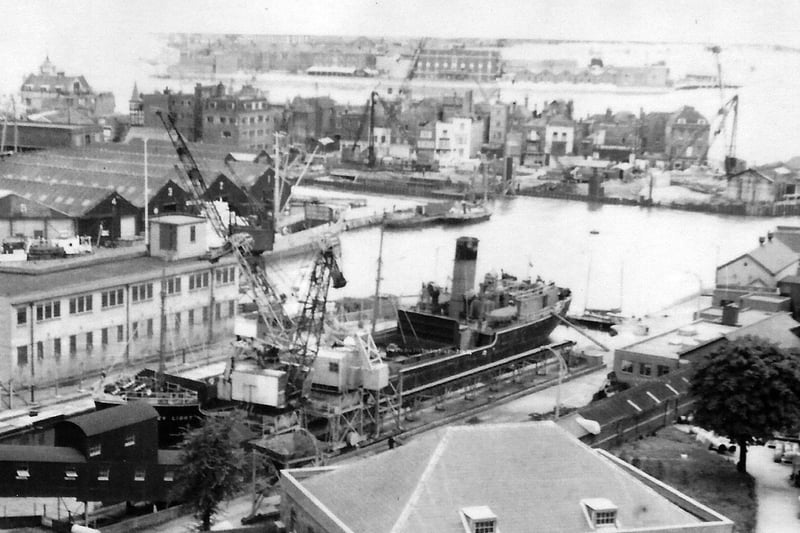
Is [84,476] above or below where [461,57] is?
below

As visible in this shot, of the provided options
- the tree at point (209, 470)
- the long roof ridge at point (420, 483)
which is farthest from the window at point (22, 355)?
the long roof ridge at point (420, 483)

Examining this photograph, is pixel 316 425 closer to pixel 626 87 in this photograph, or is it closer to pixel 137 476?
pixel 137 476

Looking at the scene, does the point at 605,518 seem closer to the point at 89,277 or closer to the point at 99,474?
the point at 99,474

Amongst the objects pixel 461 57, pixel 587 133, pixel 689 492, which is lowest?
pixel 689 492

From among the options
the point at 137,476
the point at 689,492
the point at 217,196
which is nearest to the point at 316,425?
Result: the point at 137,476

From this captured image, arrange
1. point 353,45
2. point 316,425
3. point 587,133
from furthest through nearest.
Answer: point 353,45 < point 587,133 < point 316,425

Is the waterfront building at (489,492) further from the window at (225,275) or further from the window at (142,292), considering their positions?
the window at (225,275)

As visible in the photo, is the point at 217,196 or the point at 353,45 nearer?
the point at 217,196

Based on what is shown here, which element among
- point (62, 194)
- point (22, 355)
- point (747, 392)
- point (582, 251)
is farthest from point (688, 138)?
point (22, 355)
